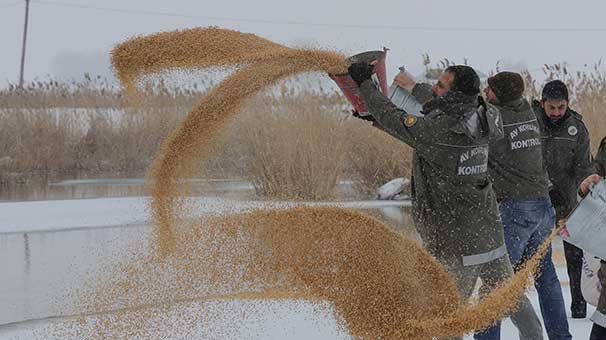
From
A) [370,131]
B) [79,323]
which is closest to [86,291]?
[79,323]

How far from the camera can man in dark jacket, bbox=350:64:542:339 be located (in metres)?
4.59

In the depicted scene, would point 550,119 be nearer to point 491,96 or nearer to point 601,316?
point 491,96

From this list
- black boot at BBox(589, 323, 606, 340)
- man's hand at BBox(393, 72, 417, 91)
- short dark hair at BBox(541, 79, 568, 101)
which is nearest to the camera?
black boot at BBox(589, 323, 606, 340)

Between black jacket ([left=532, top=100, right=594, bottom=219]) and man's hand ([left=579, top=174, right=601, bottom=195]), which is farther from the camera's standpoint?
black jacket ([left=532, top=100, right=594, bottom=219])

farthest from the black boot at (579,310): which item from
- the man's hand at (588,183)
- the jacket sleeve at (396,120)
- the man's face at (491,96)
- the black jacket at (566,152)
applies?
the jacket sleeve at (396,120)

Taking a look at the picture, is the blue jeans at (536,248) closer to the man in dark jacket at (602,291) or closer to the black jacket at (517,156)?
the black jacket at (517,156)

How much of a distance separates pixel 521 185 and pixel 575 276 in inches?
53.9

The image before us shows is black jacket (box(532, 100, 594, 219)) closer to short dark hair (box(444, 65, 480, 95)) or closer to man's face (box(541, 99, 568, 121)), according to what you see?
man's face (box(541, 99, 568, 121))

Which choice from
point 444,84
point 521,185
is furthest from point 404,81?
point 521,185

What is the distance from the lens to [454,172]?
466 centimetres

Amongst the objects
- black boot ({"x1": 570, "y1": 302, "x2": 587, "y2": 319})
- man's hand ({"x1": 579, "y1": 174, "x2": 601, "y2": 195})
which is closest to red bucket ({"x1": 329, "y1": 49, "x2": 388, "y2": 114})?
man's hand ({"x1": 579, "y1": 174, "x2": 601, "y2": 195})

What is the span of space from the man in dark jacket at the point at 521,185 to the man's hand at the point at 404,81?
2.68ft

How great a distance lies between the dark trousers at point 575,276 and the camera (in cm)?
655

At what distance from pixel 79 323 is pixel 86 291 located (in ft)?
5.79
